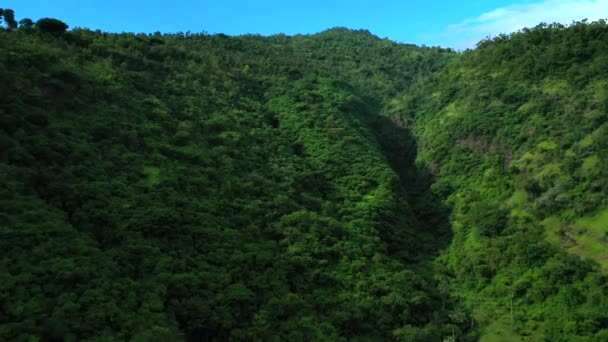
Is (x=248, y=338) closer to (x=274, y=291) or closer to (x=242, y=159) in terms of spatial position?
(x=274, y=291)

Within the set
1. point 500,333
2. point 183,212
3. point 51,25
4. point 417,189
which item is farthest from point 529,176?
point 51,25

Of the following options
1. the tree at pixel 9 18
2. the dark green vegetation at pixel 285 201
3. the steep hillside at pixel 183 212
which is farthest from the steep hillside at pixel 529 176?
the tree at pixel 9 18

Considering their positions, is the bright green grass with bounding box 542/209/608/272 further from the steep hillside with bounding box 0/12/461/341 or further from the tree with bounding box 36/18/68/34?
the tree with bounding box 36/18/68/34

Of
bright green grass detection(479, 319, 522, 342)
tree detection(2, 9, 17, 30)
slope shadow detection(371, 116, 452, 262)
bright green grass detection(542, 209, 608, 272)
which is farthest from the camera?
tree detection(2, 9, 17, 30)

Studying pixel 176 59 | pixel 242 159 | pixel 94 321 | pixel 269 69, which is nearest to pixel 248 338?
pixel 94 321

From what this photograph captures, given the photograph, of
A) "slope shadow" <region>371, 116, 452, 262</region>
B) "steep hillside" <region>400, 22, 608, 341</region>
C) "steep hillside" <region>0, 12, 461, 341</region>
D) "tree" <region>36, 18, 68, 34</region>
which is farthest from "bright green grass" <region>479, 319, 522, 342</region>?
"tree" <region>36, 18, 68, 34</region>

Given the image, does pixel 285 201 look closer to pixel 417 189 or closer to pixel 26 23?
pixel 417 189

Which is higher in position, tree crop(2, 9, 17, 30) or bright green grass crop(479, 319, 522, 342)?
tree crop(2, 9, 17, 30)
